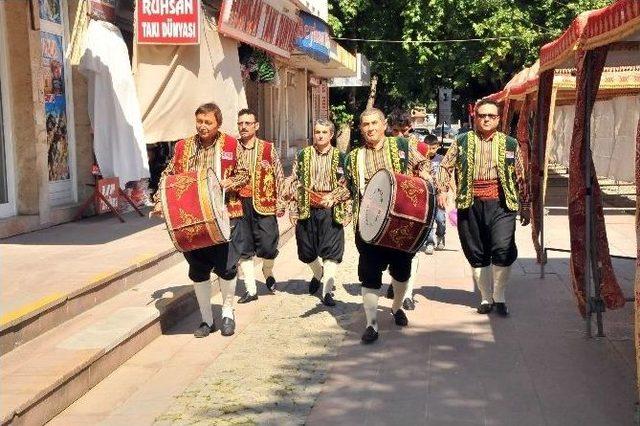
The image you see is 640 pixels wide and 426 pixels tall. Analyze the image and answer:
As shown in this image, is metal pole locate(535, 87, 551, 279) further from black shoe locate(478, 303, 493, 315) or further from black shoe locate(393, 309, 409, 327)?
black shoe locate(393, 309, 409, 327)

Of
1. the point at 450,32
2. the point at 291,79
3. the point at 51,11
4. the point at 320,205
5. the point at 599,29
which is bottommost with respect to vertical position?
the point at 320,205

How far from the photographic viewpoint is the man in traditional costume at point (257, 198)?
7223 mm

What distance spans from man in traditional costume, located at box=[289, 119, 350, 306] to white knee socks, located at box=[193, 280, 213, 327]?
1.29 m

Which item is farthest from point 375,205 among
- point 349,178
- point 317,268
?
point 317,268

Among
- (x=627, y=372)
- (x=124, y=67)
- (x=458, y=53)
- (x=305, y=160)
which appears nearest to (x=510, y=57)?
(x=458, y=53)

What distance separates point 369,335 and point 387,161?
1.29m

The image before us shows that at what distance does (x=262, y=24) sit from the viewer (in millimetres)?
14672

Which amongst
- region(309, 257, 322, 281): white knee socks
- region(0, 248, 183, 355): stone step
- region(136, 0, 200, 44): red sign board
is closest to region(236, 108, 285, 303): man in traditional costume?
region(309, 257, 322, 281): white knee socks

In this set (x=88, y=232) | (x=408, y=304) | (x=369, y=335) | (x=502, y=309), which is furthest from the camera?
(x=88, y=232)

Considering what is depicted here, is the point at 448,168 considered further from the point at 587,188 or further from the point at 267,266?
the point at 267,266

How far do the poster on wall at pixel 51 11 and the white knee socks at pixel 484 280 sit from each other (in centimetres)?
616

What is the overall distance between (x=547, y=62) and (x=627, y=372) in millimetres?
3122

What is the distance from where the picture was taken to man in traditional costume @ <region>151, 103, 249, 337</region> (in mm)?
6066

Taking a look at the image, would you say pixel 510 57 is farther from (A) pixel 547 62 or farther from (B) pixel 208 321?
(B) pixel 208 321
